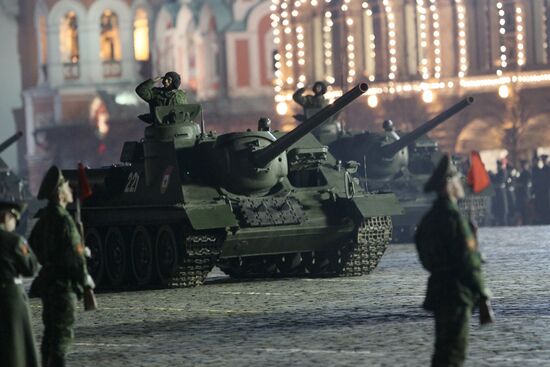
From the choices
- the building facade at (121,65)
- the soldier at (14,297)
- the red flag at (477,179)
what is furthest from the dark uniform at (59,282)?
the building facade at (121,65)

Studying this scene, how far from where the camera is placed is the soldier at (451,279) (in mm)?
11625

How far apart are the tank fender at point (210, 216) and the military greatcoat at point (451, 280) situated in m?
10.6

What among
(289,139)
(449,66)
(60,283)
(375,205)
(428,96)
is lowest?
(375,205)

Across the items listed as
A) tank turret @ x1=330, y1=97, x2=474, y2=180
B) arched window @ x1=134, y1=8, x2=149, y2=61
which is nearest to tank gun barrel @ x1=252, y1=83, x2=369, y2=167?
tank turret @ x1=330, y1=97, x2=474, y2=180

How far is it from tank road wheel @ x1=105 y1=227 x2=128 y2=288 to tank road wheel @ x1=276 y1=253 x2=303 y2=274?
221 cm

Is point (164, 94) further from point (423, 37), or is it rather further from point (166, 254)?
point (423, 37)

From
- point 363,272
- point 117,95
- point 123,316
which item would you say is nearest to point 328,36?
point 117,95

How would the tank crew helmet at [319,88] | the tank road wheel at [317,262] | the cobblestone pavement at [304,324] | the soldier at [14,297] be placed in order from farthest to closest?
the tank crew helmet at [319,88] < the tank road wheel at [317,262] < the cobblestone pavement at [304,324] < the soldier at [14,297]

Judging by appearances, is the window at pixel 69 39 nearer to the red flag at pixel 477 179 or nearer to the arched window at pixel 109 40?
the arched window at pixel 109 40

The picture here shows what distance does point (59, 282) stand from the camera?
43.2ft

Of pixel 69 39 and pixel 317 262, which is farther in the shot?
pixel 69 39

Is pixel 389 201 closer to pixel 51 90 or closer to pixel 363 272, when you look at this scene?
pixel 363 272

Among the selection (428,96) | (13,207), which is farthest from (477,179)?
(428,96)

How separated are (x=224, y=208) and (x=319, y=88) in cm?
901
